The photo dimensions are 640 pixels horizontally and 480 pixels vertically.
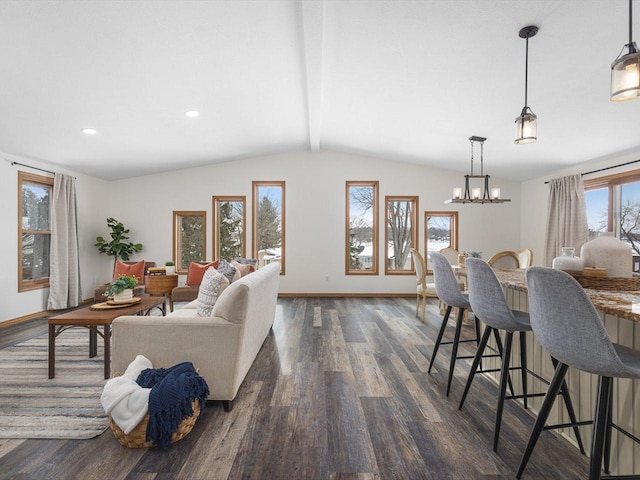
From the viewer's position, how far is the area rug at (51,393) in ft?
6.56

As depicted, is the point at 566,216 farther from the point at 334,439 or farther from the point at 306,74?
the point at 334,439

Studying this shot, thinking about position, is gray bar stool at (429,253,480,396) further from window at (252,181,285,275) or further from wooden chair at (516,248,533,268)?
window at (252,181,285,275)

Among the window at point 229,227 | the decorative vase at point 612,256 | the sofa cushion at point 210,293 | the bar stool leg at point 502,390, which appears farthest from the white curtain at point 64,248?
the decorative vase at point 612,256

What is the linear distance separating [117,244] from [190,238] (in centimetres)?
129

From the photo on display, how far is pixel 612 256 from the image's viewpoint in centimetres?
188

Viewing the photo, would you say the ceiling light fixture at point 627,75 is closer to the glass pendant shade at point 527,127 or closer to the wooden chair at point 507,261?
the glass pendant shade at point 527,127

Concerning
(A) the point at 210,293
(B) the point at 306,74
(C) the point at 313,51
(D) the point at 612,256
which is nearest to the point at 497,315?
(D) the point at 612,256

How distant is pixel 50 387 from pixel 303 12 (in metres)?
3.49

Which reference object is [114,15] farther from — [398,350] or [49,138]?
[398,350]

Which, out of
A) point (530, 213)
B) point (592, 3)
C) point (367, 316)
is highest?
point (592, 3)

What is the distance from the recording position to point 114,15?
233 centimetres

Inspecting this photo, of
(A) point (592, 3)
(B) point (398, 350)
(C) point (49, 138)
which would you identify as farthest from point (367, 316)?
(C) point (49, 138)

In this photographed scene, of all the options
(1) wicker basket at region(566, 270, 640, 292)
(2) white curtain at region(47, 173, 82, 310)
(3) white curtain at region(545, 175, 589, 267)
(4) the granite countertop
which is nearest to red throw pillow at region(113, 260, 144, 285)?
(2) white curtain at region(47, 173, 82, 310)

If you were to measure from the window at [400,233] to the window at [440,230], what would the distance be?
0.33 meters
